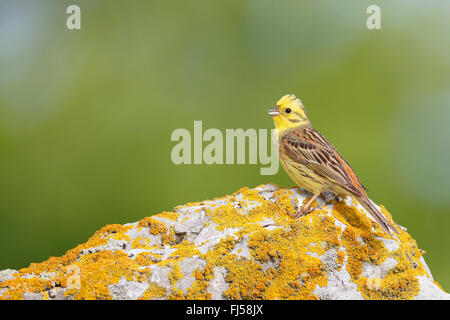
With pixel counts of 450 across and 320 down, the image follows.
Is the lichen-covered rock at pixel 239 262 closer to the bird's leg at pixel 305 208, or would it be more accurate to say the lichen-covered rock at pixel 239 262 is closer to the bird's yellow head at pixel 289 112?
the bird's leg at pixel 305 208

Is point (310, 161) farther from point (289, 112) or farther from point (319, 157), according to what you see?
point (289, 112)

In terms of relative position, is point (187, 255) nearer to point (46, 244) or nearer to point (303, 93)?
point (46, 244)

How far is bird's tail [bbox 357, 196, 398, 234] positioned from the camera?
5.05m

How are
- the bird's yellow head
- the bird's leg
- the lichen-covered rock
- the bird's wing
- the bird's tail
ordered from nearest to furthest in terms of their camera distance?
1. the lichen-covered rock
2. the bird's tail
3. the bird's leg
4. the bird's wing
5. the bird's yellow head

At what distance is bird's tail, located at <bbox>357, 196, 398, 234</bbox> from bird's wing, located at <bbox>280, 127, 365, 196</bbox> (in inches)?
3.8

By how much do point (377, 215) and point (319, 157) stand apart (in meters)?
1.07

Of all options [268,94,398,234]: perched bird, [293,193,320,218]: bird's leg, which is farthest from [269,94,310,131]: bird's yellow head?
[293,193,320,218]: bird's leg

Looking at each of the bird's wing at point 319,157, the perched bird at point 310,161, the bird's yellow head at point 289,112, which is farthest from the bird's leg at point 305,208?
the bird's yellow head at point 289,112

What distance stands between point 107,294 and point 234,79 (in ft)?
26.2

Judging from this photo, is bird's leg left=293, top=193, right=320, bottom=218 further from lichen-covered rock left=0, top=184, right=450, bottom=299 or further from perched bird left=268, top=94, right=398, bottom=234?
lichen-covered rock left=0, top=184, right=450, bottom=299

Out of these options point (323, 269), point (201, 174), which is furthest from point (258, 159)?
point (323, 269)

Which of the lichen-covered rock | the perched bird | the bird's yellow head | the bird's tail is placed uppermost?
the bird's yellow head

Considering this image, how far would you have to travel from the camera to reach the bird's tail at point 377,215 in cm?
505

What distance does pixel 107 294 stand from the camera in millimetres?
4207
